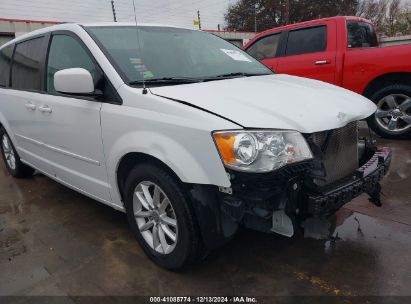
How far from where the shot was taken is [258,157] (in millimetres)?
2025

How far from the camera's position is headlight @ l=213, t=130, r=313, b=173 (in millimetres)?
2021

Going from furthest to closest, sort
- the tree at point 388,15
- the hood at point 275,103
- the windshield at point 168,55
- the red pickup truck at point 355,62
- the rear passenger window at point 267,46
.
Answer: the tree at point 388,15 < the rear passenger window at point 267,46 < the red pickup truck at point 355,62 < the windshield at point 168,55 < the hood at point 275,103

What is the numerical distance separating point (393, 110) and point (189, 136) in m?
4.26

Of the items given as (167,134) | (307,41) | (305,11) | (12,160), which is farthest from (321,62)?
(305,11)

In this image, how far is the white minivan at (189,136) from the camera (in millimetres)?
2084

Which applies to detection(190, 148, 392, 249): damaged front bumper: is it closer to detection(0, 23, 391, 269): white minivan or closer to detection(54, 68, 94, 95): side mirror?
detection(0, 23, 391, 269): white minivan

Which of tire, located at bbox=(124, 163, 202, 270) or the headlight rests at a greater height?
the headlight

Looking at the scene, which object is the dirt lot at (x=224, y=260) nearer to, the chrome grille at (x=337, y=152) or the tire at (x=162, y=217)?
the tire at (x=162, y=217)

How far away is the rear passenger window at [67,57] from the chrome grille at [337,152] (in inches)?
63.4

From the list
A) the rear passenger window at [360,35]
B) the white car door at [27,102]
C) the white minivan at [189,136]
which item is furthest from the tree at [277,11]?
the white minivan at [189,136]

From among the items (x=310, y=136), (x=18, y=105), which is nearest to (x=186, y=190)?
(x=310, y=136)

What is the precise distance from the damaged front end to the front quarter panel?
0.12 metres

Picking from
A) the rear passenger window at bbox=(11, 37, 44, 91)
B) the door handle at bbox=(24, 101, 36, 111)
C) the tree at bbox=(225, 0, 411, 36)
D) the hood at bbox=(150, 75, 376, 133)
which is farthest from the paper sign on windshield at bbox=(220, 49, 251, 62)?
the tree at bbox=(225, 0, 411, 36)

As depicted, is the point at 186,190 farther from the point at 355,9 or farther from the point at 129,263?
the point at 355,9
